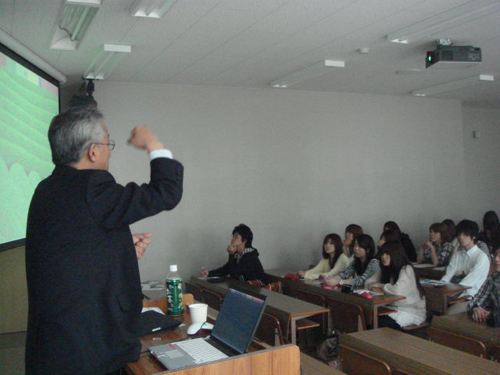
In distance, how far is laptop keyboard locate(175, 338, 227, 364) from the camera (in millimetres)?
1705

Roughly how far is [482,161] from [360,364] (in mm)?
7445

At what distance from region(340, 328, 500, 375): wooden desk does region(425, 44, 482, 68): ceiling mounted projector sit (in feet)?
8.70

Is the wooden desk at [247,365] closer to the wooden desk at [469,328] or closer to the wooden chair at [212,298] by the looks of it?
the wooden desk at [469,328]

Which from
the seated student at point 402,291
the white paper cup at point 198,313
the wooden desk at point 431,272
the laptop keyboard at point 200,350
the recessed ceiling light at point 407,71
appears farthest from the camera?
the recessed ceiling light at point 407,71

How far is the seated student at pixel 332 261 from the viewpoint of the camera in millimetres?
5449

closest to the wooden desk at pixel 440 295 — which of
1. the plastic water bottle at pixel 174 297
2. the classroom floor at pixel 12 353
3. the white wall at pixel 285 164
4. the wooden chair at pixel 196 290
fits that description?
the wooden chair at pixel 196 290

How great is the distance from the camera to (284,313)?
366cm

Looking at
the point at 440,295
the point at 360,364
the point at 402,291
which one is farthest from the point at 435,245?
the point at 360,364

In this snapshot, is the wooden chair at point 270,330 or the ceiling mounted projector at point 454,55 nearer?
the wooden chair at point 270,330

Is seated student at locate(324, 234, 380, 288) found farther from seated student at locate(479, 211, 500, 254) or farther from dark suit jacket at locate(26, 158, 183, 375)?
dark suit jacket at locate(26, 158, 183, 375)

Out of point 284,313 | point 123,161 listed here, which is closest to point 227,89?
point 123,161

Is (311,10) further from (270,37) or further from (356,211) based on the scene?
(356,211)

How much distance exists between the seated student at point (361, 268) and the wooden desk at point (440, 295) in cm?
48

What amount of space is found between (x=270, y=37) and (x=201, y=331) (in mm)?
3079
